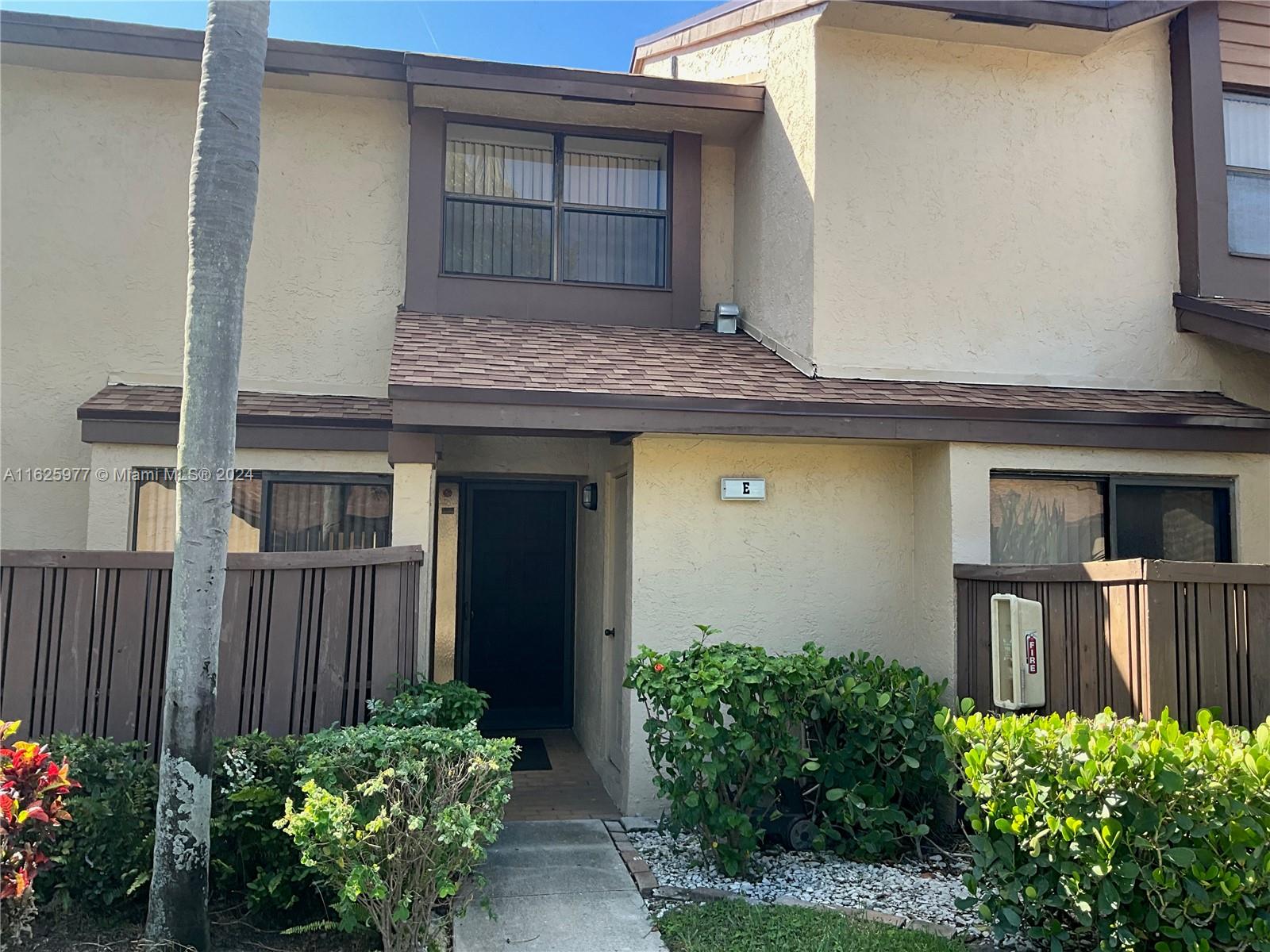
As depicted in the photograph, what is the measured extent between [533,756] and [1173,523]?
5.90 metres

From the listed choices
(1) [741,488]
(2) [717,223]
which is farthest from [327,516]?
(2) [717,223]

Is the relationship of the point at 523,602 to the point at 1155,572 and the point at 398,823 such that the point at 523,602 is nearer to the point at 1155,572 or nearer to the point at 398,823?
the point at 398,823

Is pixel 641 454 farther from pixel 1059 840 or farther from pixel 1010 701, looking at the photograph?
pixel 1059 840

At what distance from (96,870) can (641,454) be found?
13.6ft

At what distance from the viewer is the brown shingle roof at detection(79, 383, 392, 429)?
22.2ft

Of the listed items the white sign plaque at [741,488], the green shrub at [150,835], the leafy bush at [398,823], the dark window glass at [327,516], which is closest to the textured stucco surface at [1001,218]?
the white sign plaque at [741,488]

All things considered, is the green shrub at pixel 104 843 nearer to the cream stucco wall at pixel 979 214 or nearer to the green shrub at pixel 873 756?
the green shrub at pixel 873 756

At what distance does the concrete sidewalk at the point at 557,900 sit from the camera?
4.45 meters

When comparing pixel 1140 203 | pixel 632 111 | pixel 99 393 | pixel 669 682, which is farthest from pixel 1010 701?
pixel 99 393

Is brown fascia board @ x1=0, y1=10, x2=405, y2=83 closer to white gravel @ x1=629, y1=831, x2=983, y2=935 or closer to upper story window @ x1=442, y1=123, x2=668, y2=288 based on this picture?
upper story window @ x1=442, y1=123, x2=668, y2=288

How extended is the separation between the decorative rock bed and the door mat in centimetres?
203

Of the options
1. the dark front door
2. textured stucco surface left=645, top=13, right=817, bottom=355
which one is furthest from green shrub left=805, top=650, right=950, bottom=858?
the dark front door

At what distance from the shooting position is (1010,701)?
5.56 metres

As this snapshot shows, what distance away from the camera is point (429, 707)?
5.23 meters
